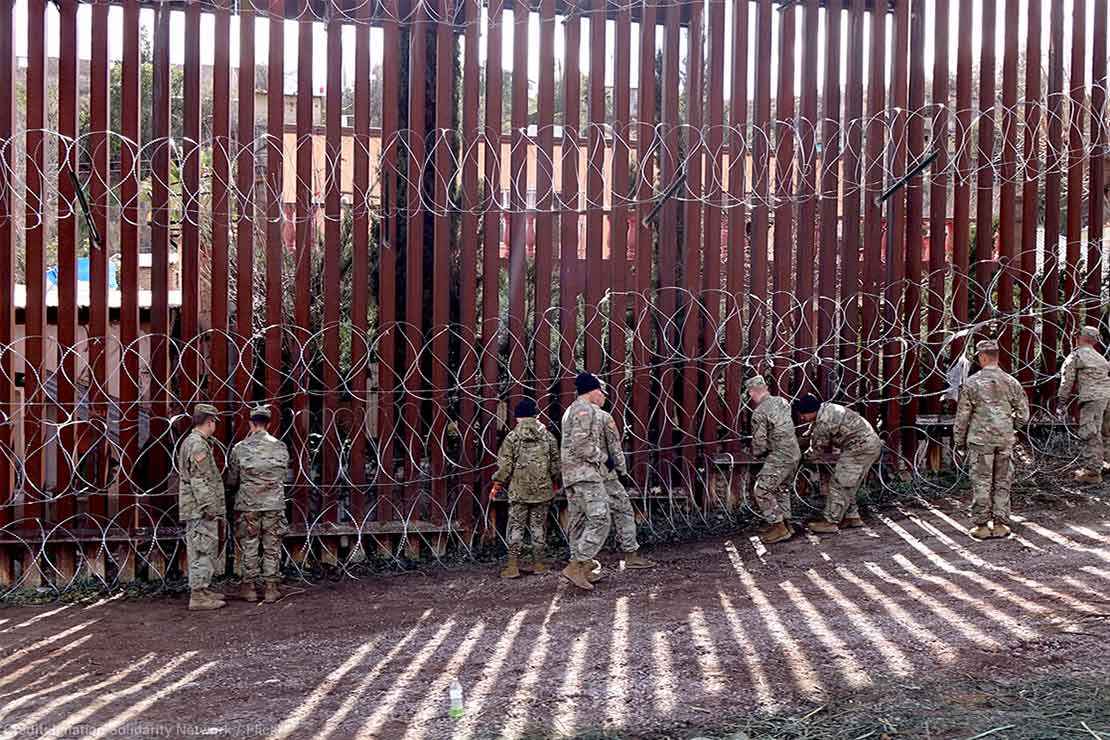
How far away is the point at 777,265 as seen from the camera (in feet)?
28.5

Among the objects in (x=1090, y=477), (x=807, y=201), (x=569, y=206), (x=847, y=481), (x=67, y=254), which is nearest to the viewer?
(x=67, y=254)

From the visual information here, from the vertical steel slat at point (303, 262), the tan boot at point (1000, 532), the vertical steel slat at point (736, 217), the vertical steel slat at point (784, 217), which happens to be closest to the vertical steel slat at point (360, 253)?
the vertical steel slat at point (303, 262)

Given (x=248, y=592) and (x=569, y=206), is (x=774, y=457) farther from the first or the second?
(x=248, y=592)

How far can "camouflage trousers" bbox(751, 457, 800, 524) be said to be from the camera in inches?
309

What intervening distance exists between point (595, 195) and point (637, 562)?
2967 mm

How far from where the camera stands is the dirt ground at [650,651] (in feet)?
15.4

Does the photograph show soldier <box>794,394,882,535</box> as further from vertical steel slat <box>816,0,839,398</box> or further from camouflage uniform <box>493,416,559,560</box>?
camouflage uniform <box>493,416,559,560</box>

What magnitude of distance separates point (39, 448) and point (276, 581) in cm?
206

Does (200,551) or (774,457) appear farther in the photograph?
(774,457)

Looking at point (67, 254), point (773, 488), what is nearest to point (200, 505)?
point (67, 254)

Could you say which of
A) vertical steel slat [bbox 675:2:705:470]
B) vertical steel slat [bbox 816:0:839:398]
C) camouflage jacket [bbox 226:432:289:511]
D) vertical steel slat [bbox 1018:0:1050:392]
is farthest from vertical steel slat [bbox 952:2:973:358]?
camouflage jacket [bbox 226:432:289:511]

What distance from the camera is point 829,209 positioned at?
8.80 metres

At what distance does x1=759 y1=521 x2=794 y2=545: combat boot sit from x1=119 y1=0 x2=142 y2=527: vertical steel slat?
4759 mm

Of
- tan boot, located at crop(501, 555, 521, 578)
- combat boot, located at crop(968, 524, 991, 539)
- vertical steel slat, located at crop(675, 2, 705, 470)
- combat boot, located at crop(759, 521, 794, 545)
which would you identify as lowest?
tan boot, located at crop(501, 555, 521, 578)
